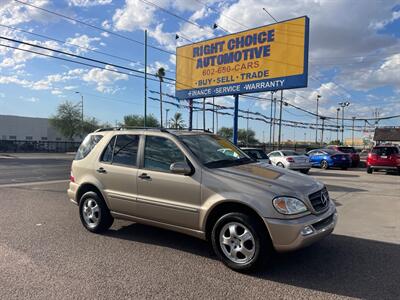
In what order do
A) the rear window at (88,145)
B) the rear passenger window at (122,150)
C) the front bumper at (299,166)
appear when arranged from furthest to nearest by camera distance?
the front bumper at (299,166) → the rear window at (88,145) → the rear passenger window at (122,150)

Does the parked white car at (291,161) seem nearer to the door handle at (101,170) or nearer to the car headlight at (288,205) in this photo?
the door handle at (101,170)

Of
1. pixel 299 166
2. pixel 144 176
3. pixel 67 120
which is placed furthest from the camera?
pixel 67 120

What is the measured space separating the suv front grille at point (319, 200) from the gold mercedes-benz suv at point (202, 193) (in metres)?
0.01

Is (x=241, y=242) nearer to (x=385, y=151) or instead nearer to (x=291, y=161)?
(x=291, y=161)

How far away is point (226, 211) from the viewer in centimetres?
464

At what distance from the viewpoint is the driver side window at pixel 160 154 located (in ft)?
17.0

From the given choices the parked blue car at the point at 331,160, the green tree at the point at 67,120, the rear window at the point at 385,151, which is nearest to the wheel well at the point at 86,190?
the rear window at the point at 385,151

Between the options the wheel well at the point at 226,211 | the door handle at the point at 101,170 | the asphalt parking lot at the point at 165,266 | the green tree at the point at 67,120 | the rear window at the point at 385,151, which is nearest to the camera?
the asphalt parking lot at the point at 165,266

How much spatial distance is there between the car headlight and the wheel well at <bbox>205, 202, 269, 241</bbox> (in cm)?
29

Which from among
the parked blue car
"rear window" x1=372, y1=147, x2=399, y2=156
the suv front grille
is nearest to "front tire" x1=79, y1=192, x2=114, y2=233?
the suv front grille

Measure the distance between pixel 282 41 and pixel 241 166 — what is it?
13.5 metres

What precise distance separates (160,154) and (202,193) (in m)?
1.04

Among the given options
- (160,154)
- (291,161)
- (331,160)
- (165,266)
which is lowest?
(165,266)

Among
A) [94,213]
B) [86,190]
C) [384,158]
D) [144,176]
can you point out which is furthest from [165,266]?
[384,158]
